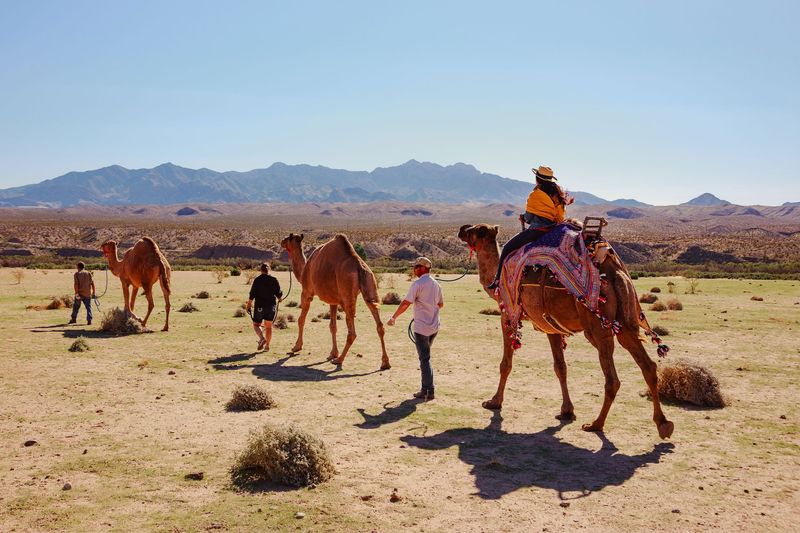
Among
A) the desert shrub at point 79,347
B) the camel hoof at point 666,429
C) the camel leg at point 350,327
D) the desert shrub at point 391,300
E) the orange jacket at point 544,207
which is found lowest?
the desert shrub at point 391,300

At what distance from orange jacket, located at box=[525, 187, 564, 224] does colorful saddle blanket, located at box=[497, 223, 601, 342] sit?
302 mm

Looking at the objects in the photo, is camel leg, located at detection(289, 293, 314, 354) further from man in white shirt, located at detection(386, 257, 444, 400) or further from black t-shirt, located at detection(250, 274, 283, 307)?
man in white shirt, located at detection(386, 257, 444, 400)

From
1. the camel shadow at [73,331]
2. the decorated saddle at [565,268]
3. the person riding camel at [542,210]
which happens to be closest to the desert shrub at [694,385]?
the decorated saddle at [565,268]

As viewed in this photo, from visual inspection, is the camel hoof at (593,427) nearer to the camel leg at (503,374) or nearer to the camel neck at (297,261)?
the camel leg at (503,374)

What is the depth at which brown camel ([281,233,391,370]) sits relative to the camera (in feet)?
41.2

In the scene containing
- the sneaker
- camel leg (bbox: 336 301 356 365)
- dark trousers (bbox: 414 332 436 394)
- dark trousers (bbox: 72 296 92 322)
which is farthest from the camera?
dark trousers (bbox: 72 296 92 322)

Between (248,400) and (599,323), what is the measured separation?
5.07 meters

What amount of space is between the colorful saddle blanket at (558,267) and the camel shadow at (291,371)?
389 cm

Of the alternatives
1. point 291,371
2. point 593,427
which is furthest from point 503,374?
point 291,371

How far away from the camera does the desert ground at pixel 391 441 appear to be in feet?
19.0

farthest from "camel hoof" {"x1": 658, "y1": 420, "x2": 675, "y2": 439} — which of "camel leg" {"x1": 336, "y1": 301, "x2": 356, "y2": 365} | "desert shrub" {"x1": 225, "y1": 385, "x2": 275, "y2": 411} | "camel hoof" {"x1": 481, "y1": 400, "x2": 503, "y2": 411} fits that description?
"camel leg" {"x1": 336, "y1": 301, "x2": 356, "y2": 365}

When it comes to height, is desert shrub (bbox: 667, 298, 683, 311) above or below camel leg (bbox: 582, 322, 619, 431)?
below

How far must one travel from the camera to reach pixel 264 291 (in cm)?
1377

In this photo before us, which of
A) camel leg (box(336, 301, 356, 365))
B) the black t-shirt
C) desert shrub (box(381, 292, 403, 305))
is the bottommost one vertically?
desert shrub (box(381, 292, 403, 305))
